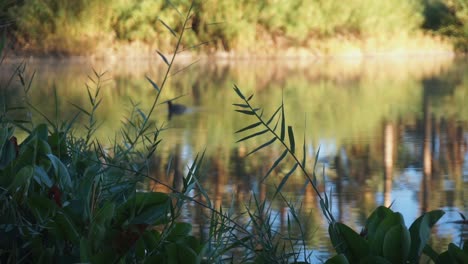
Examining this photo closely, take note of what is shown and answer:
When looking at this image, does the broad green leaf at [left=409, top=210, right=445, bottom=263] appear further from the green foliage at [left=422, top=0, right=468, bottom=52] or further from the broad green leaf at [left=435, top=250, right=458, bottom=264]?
the green foliage at [left=422, top=0, right=468, bottom=52]

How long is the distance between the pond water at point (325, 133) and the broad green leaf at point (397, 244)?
214 millimetres

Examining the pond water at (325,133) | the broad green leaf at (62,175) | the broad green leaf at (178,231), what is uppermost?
the broad green leaf at (62,175)

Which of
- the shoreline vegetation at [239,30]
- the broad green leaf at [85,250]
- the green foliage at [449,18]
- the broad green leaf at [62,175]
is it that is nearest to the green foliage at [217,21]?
the shoreline vegetation at [239,30]

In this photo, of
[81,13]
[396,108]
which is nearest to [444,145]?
Answer: [396,108]

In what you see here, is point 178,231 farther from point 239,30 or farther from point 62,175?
point 239,30

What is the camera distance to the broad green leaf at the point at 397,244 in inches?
64.3

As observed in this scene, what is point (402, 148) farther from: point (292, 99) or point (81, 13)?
point (81, 13)

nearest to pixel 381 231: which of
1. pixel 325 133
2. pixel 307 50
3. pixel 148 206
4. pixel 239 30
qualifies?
pixel 148 206

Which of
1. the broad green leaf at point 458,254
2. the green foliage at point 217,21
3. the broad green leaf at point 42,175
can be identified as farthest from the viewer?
the green foliage at point 217,21

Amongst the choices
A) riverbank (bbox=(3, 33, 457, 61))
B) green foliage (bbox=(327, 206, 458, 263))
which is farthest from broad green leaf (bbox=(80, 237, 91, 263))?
riverbank (bbox=(3, 33, 457, 61))

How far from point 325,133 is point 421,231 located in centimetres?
563

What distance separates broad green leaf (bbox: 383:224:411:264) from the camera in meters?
1.63

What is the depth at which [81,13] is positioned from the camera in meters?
19.6

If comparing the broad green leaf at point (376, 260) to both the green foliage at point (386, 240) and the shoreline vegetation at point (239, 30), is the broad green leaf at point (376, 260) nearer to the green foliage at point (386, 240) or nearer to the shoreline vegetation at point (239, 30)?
the green foliage at point (386, 240)
